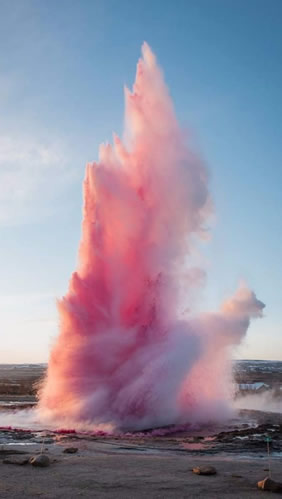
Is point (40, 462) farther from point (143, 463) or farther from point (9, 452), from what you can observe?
point (143, 463)

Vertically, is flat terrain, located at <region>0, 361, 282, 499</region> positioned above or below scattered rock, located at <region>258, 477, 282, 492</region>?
below

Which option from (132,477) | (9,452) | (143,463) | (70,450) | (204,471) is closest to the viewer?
(132,477)

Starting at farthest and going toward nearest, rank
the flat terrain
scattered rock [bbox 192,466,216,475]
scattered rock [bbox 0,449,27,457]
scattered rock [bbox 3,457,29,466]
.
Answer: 1. scattered rock [bbox 0,449,27,457]
2. scattered rock [bbox 3,457,29,466]
3. scattered rock [bbox 192,466,216,475]
4. the flat terrain

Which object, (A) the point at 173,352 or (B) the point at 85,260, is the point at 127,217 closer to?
(B) the point at 85,260

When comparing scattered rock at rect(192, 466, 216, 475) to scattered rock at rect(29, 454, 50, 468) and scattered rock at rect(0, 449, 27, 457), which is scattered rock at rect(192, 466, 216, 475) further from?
scattered rock at rect(0, 449, 27, 457)

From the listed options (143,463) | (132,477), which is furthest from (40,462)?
(143,463)

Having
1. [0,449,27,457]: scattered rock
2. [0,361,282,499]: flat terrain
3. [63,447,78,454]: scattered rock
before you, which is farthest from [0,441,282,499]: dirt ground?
[0,449,27,457]: scattered rock

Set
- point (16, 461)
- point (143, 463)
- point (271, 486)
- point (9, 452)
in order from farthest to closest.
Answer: point (9, 452) < point (143, 463) < point (16, 461) < point (271, 486)

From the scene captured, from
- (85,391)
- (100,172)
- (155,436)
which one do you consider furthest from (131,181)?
(155,436)

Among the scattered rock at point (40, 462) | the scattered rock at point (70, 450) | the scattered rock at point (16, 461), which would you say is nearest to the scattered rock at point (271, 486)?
the scattered rock at point (40, 462)
